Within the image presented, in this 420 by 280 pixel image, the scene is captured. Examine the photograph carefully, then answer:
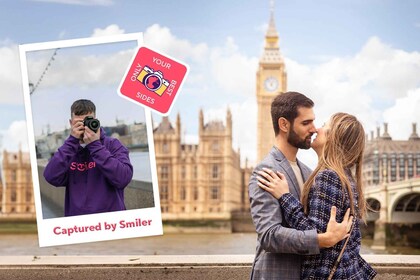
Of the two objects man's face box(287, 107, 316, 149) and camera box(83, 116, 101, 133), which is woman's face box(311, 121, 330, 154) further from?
camera box(83, 116, 101, 133)

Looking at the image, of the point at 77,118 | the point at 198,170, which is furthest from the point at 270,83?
the point at 77,118

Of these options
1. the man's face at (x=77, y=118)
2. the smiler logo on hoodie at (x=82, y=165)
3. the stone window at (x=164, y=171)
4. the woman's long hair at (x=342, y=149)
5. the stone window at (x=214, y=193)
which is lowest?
the stone window at (x=214, y=193)

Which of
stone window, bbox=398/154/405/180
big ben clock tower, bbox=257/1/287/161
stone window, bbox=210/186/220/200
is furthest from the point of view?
big ben clock tower, bbox=257/1/287/161

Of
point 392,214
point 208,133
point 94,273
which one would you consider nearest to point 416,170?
point 208,133

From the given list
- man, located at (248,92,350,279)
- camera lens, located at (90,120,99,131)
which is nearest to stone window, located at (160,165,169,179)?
camera lens, located at (90,120,99,131)

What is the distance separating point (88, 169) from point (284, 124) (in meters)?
0.75

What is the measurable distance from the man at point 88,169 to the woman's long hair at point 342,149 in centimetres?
67

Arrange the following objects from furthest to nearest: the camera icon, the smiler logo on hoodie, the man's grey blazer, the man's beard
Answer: the camera icon, the smiler logo on hoodie, the man's beard, the man's grey blazer

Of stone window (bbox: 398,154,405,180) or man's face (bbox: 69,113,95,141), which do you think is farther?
stone window (bbox: 398,154,405,180)

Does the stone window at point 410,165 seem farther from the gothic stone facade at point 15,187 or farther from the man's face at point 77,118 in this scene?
the man's face at point 77,118

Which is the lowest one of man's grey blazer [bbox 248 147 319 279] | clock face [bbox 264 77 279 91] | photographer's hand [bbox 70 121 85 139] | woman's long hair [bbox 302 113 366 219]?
man's grey blazer [bbox 248 147 319 279]

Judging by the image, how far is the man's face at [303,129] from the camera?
1.47 meters

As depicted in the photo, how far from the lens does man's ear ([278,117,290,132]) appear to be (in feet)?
4.85

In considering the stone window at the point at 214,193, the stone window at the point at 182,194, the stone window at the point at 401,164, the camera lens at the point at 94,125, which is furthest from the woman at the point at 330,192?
the stone window at the point at 401,164
